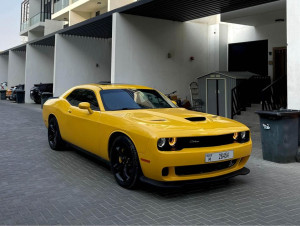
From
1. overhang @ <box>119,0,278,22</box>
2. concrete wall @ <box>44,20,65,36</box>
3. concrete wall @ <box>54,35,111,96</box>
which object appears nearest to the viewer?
overhang @ <box>119,0,278,22</box>

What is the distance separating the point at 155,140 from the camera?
4.07m

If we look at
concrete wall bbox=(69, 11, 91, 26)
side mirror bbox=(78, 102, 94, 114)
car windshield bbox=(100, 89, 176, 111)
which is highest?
concrete wall bbox=(69, 11, 91, 26)

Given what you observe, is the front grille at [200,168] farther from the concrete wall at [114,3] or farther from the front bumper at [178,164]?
the concrete wall at [114,3]

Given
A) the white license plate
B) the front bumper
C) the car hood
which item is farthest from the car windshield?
the white license plate

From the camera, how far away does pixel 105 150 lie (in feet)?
16.8

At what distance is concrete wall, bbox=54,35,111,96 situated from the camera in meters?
18.7

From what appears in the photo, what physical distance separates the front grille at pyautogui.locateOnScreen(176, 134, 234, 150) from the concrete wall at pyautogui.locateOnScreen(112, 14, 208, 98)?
28.5ft

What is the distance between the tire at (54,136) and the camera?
7.13 m

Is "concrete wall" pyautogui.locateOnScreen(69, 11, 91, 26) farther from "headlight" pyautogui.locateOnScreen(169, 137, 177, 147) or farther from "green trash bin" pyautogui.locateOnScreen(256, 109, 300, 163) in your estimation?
"headlight" pyautogui.locateOnScreen(169, 137, 177, 147)

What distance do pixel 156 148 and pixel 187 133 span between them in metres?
0.46

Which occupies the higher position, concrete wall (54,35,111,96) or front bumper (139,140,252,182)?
concrete wall (54,35,111,96)

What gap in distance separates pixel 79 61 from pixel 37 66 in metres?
5.96

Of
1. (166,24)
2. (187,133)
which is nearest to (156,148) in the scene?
(187,133)

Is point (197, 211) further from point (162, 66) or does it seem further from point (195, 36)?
point (195, 36)
